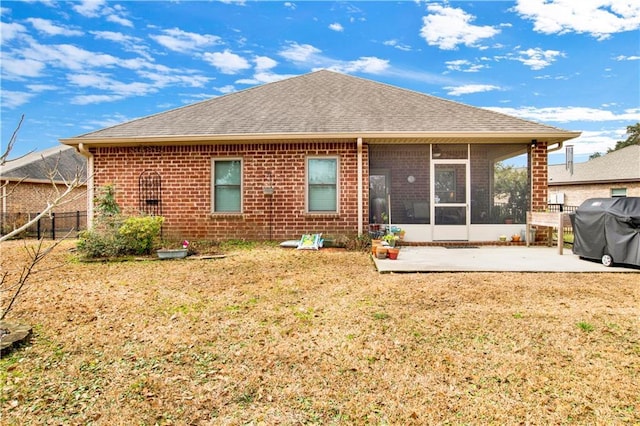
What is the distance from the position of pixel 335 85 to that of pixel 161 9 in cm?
632

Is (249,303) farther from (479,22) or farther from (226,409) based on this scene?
(479,22)

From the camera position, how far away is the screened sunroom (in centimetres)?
992

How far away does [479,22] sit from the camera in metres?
14.4

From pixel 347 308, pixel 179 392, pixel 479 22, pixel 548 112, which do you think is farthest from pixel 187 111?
pixel 548 112

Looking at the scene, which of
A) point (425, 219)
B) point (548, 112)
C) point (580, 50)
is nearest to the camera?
point (425, 219)

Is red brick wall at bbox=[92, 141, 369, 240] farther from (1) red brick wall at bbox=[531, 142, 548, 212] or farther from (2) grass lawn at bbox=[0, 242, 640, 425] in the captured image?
(1) red brick wall at bbox=[531, 142, 548, 212]

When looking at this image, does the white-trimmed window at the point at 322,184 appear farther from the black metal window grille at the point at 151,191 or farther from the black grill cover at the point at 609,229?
the black grill cover at the point at 609,229

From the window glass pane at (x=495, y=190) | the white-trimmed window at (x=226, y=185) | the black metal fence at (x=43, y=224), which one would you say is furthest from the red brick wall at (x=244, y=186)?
the black metal fence at (x=43, y=224)

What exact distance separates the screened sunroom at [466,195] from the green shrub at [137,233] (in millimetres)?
5841

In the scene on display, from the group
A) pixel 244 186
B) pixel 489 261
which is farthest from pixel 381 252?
pixel 244 186

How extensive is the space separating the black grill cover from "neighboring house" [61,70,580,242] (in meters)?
2.32

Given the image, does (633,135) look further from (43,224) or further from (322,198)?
(43,224)

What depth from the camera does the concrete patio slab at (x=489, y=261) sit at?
6.60 meters

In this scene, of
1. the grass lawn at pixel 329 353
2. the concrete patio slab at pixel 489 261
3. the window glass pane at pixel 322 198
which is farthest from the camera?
the window glass pane at pixel 322 198
